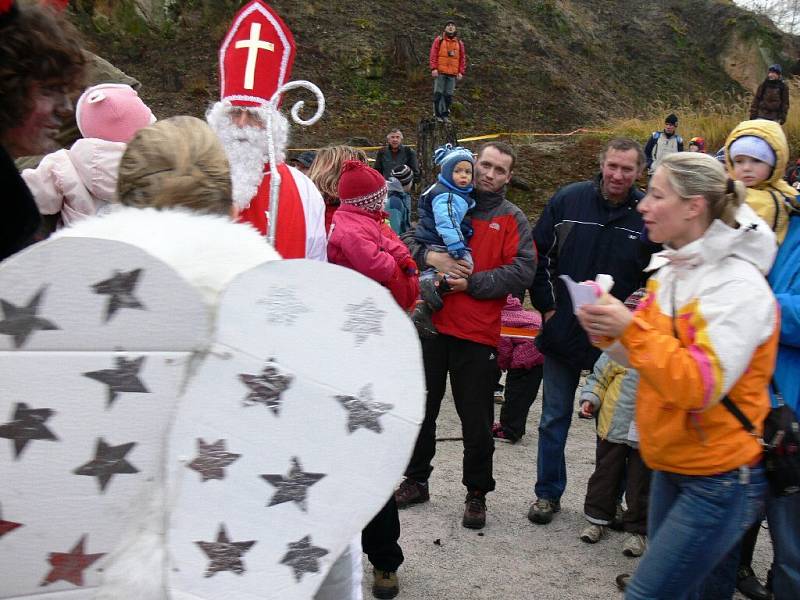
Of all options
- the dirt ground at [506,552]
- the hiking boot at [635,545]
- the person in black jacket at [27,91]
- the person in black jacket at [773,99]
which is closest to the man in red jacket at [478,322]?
the dirt ground at [506,552]

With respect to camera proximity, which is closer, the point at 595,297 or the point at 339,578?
the point at 339,578

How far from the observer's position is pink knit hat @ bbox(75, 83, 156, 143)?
2.87 m

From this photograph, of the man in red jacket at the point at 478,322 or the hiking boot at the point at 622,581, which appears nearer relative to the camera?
the hiking boot at the point at 622,581

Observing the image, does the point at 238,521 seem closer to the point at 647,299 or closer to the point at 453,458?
the point at 647,299

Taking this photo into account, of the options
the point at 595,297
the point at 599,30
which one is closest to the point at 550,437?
the point at 595,297

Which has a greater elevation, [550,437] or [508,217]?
[508,217]

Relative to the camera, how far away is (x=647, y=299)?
277 centimetres

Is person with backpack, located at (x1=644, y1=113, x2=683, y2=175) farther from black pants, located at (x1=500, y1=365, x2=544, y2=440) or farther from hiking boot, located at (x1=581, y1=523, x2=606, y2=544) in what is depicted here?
hiking boot, located at (x1=581, y1=523, x2=606, y2=544)

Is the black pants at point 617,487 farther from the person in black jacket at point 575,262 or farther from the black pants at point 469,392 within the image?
the black pants at point 469,392

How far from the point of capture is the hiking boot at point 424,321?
4.35m

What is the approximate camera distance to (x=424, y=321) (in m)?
4.35

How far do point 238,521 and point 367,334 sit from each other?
41 centimetres

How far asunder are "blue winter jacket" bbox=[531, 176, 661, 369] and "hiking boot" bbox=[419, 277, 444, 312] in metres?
0.62

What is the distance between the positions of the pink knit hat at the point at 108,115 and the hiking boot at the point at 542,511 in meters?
2.83
